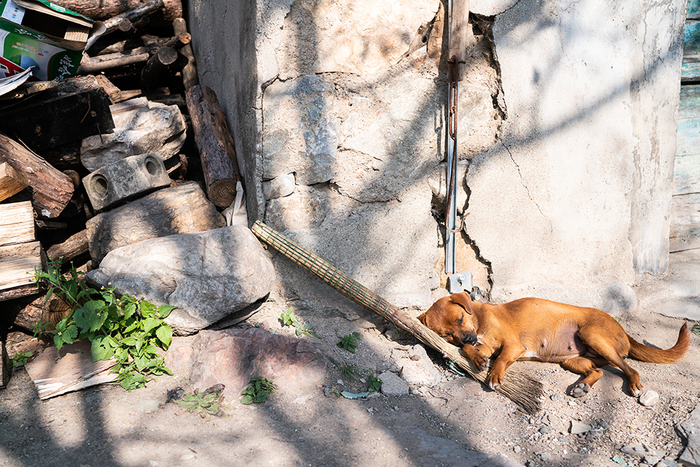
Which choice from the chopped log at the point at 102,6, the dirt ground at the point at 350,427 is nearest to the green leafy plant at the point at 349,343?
the dirt ground at the point at 350,427

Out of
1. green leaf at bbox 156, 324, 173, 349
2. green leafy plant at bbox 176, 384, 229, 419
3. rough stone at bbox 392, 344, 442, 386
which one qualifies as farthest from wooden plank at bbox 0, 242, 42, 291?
rough stone at bbox 392, 344, 442, 386

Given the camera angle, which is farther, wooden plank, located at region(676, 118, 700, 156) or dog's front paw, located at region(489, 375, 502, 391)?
wooden plank, located at region(676, 118, 700, 156)

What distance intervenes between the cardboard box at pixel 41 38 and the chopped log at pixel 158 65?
99 centimetres

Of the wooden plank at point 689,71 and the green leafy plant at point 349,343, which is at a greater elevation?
the wooden plank at point 689,71

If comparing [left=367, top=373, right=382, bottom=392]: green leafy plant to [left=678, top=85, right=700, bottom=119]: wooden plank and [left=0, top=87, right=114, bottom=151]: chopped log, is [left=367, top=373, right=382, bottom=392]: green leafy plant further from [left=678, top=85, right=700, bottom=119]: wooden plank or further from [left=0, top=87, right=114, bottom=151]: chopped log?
[left=678, top=85, right=700, bottom=119]: wooden plank

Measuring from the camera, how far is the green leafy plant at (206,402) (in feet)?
8.21

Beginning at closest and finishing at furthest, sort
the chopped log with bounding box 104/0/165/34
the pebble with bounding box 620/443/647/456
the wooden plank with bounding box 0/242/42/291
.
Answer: the pebble with bounding box 620/443/647/456, the wooden plank with bounding box 0/242/42/291, the chopped log with bounding box 104/0/165/34

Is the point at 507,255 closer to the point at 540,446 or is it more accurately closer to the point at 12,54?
the point at 540,446

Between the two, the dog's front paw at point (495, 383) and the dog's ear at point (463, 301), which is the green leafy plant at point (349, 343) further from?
the dog's front paw at point (495, 383)

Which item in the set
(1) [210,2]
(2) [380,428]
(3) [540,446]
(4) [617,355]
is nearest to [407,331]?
(2) [380,428]

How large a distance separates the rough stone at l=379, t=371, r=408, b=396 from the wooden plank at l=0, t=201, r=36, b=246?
241 cm

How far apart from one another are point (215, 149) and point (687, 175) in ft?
14.0

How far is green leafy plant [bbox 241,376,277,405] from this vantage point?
2.62m

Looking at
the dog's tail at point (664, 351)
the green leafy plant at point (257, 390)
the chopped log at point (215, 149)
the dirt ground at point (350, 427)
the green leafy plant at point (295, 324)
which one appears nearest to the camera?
the dirt ground at point (350, 427)
